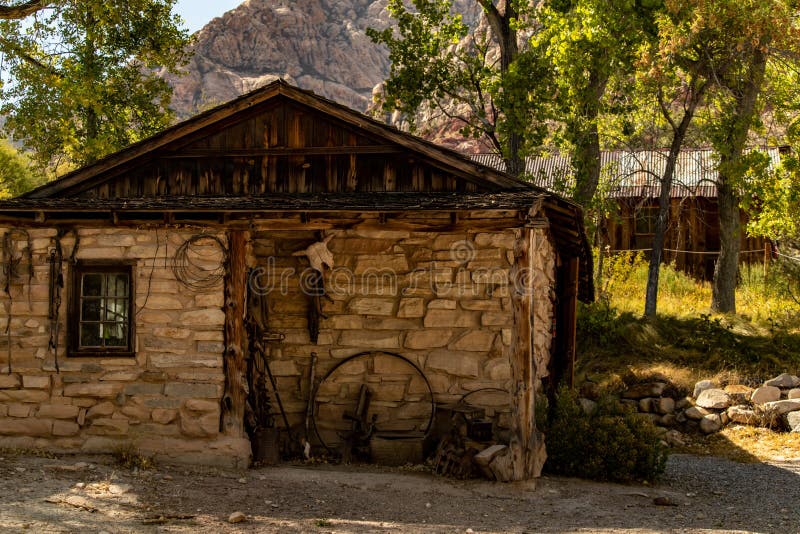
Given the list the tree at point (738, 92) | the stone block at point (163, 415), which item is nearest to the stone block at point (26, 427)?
the stone block at point (163, 415)

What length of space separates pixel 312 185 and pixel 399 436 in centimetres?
350

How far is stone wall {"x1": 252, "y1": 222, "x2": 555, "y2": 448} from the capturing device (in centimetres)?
1018

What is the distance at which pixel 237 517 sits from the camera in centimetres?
740

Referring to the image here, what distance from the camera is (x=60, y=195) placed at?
37.5ft

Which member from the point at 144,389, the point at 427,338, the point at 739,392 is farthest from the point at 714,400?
the point at 144,389

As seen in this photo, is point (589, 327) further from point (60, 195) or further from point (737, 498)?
point (60, 195)

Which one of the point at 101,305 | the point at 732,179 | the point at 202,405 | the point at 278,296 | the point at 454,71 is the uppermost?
the point at 454,71

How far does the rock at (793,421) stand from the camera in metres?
13.0

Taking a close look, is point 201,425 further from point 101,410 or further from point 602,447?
point 602,447

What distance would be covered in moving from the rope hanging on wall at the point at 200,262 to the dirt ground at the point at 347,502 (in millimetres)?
2057

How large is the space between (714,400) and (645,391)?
1.15 metres

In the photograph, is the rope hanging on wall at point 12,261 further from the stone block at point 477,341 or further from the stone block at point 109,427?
the stone block at point 477,341

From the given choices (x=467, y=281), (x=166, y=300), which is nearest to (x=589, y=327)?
(x=467, y=281)

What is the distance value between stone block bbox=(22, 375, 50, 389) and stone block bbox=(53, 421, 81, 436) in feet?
1.46
